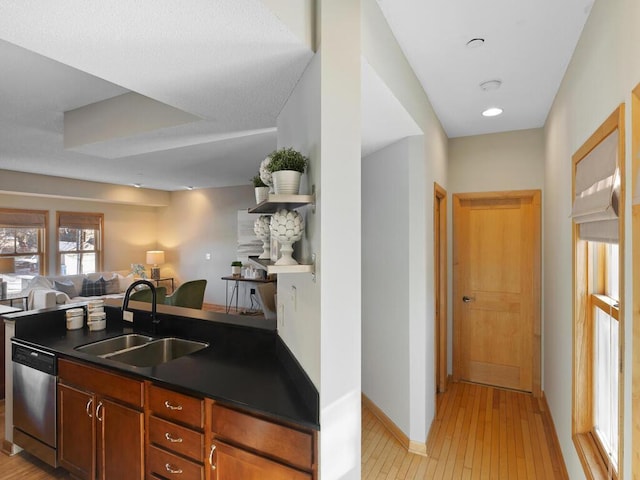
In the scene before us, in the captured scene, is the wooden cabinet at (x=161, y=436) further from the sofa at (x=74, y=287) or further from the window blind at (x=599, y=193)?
the sofa at (x=74, y=287)

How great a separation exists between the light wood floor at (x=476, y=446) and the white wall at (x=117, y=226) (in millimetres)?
6507

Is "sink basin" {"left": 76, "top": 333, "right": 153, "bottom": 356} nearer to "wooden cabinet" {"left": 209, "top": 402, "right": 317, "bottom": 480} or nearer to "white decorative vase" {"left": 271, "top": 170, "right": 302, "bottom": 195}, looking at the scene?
"wooden cabinet" {"left": 209, "top": 402, "right": 317, "bottom": 480}

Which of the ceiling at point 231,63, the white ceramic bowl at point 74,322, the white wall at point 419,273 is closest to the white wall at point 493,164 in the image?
the ceiling at point 231,63

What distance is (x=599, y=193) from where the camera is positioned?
153 cm

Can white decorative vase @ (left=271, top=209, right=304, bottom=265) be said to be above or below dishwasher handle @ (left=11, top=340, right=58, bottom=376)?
above

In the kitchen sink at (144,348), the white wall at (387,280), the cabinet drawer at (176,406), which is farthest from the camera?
the white wall at (387,280)

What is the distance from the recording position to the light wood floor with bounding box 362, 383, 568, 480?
2389 millimetres

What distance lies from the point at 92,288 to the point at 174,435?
6001 millimetres

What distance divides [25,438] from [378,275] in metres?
2.75

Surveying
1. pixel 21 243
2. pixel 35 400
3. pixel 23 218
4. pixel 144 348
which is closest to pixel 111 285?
pixel 21 243

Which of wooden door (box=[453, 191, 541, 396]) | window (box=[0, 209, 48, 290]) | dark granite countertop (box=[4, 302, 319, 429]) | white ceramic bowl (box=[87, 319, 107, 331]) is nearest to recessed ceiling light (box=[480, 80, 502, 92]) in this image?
wooden door (box=[453, 191, 541, 396])

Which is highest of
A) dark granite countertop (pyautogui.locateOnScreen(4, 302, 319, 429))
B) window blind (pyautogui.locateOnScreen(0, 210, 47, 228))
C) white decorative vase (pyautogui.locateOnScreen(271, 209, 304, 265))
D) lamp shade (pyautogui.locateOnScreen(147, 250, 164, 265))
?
window blind (pyautogui.locateOnScreen(0, 210, 47, 228))

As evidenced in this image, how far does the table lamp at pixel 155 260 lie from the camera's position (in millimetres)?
7930

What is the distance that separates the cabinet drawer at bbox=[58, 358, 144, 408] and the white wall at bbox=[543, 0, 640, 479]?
2.09 meters
